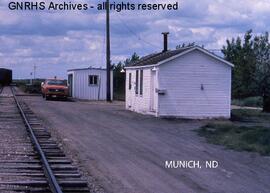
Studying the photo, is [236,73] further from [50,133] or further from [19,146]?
[19,146]

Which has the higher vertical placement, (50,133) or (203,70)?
(203,70)

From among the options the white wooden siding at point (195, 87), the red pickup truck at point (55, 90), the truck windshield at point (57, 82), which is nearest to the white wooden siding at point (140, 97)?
the white wooden siding at point (195, 87)

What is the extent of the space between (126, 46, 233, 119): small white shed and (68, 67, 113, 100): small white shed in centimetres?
2089

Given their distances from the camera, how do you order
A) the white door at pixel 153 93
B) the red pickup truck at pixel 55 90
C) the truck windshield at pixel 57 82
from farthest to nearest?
the truck windshield at pixel 57 82 < the red pickup truck at pixel 55 90 < the white door at pixel 153 93

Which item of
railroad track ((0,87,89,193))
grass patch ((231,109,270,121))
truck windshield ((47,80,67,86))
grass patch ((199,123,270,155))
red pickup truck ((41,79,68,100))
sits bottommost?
grass patch ((231,109,270,121))

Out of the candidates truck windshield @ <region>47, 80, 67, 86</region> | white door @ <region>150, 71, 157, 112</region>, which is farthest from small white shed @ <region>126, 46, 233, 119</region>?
truck windshield @ <region>47, 80, 67, 86</region>

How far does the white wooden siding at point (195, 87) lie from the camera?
95.4 ft

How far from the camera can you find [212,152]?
1634 cm

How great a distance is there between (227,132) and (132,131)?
3.34 metres

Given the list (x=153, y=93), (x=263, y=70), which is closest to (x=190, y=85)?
(x=153, y=93)

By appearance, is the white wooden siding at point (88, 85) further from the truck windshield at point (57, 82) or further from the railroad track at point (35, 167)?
the railroad track at point (35, 167)

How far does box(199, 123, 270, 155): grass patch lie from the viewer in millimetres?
17531

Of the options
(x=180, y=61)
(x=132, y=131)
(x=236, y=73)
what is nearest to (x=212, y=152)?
(x=132, y=131)

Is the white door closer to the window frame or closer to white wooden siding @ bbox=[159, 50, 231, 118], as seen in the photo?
white wooden siding @ bbox=[159, 50, 231, 118]
